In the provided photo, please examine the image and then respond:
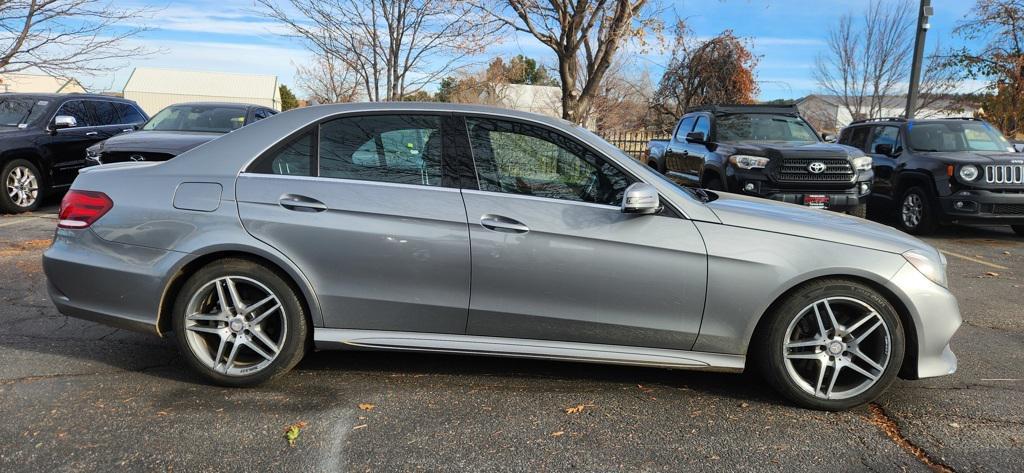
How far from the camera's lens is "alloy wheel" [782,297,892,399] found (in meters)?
3.48

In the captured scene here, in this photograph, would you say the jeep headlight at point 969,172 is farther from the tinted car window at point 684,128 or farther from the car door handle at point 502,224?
the car door handle at point 502,224

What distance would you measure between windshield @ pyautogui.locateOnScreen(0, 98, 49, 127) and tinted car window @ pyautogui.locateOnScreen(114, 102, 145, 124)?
138 cm

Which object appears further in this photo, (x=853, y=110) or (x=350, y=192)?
(x=853, y=110)

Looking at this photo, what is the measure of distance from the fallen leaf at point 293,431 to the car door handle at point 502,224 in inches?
50.2

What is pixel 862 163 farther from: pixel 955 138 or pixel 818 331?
pixel 818 331

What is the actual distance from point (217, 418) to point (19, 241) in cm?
603

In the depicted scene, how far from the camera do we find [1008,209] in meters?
9.25

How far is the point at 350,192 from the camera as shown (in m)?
3.54

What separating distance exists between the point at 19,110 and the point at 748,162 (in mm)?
10380

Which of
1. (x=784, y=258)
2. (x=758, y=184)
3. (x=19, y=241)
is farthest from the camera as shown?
(x=758, y=184)

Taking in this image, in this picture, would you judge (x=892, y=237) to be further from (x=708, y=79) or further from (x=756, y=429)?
(x=708, y=79)

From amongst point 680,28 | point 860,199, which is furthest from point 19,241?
point 680,28

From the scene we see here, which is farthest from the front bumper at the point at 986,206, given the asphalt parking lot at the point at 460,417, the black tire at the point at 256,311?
the black tire at the point at 256,311

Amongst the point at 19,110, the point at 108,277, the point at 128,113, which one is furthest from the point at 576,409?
the point at 128,113
